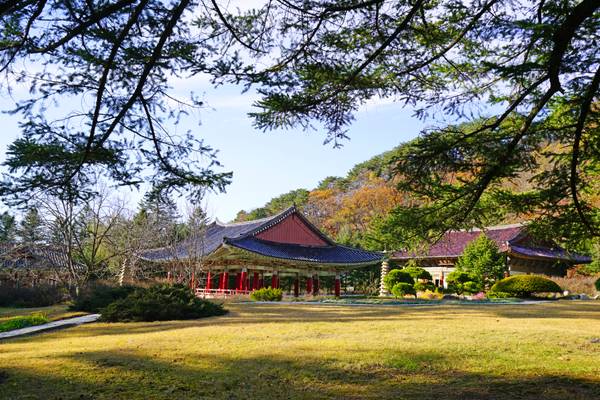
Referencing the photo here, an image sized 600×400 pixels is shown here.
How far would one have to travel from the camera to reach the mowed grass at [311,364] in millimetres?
4684

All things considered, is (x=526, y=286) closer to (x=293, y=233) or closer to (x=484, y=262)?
(x=484, y=262)

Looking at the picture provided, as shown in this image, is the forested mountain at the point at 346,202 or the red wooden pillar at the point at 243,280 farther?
the forested mountain at the point at 346,202

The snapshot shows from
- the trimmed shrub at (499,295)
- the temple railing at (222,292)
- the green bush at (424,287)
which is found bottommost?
the temple railing at (222,292)

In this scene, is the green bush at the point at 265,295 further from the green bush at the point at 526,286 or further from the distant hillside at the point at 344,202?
the distant hillside at the point at 344,202

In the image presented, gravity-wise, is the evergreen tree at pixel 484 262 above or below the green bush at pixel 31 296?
above

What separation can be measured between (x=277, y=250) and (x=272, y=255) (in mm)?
1480

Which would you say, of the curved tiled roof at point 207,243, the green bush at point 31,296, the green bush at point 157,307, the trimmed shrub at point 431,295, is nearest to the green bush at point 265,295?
the curved tiled roof at point 207,243

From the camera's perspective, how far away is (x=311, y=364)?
5.68m

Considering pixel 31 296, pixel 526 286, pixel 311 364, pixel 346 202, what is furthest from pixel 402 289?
pixel 346 202

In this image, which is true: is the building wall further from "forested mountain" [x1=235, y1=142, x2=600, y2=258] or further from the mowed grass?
the mowed grass

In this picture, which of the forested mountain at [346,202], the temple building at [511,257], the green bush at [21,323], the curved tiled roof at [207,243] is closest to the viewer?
the green bush at [21,323]

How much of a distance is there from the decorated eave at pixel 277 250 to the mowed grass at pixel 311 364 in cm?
1451

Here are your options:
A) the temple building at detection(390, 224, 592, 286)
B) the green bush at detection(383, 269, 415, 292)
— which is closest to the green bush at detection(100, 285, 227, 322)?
the green bush at detection(383, 269, 415, 292)

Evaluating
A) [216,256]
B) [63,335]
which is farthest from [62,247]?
[63,335]
